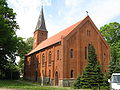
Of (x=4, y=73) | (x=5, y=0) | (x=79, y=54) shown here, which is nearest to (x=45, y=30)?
(x=4, y=73)

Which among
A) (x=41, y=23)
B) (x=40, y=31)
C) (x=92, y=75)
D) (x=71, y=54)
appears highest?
(x=41, y=23)

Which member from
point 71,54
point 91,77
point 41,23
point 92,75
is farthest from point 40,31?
point 91,77

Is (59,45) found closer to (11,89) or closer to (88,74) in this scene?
(88,74)

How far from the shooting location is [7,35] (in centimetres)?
3191

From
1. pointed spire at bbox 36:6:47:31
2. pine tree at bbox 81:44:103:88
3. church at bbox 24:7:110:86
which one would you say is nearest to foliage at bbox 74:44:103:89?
pine tree at bbox 81:44:103:88

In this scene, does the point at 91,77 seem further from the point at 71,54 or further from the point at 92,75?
the point at 71,54

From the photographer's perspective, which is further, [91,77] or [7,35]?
[7,35]

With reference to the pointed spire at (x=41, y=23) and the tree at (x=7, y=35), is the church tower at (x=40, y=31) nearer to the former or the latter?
the pointed spire at (x=41, y=23)

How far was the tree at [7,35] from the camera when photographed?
31.2 metres

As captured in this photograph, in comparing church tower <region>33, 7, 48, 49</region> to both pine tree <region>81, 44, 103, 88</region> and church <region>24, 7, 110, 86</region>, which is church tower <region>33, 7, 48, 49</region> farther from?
pine tree <region>81, 44, 103, 88</region>

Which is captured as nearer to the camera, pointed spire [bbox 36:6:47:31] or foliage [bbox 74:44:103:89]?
foliage [bbox 74:44:103:89]

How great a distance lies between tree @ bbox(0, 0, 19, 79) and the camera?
31203 millimetres

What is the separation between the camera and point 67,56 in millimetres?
30281

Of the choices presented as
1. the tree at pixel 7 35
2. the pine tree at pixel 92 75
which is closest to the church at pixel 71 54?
the pine tree at pixel 92 75
